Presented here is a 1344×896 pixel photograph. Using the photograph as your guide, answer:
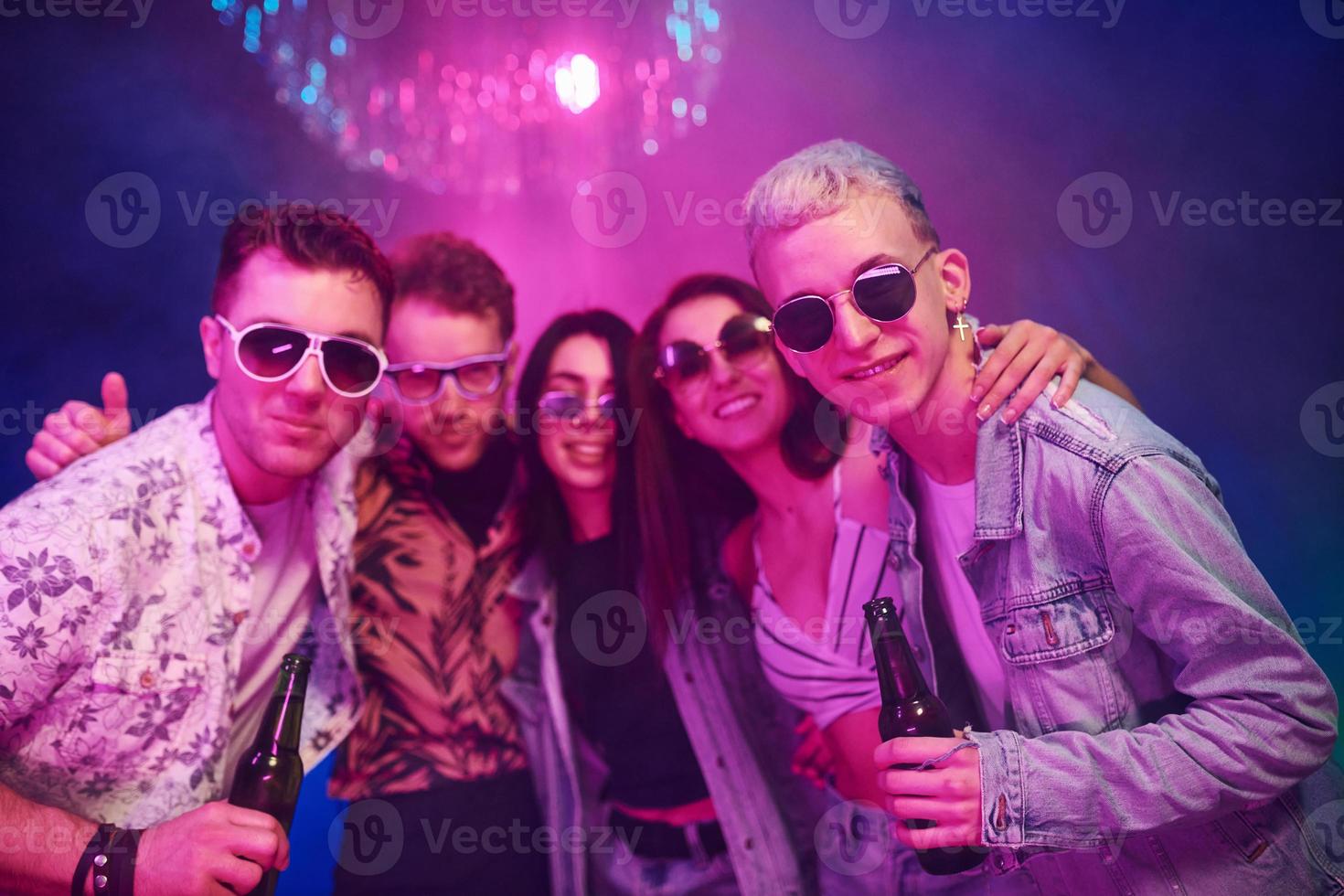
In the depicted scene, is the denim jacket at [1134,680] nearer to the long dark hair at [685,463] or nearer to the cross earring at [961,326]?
the cross earring at [961,326]

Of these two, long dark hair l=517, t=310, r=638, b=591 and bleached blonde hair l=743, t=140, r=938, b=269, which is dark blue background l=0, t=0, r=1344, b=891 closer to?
long dark hair l=517, t=310, r=638, b=591

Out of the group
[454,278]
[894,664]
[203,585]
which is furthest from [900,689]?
[454,278]

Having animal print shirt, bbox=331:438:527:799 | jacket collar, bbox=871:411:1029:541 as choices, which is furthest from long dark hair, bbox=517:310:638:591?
jacket collar, bbox=871:411:1029:541

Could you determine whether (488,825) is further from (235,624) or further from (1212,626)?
(1212,626)

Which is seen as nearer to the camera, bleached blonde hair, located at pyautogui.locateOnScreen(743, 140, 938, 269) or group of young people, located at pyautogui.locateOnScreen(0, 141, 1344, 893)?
group of young people, located at pyautogui.locateOnScreen(0, 141, 1344, 893)

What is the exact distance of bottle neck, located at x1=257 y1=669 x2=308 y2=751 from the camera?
69.9 inches

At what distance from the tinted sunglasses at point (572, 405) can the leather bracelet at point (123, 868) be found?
164cm

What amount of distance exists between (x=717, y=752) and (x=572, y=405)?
1272 millimetres

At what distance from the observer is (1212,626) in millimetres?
1354

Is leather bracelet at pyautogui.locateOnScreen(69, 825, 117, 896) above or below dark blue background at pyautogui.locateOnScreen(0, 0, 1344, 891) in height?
below

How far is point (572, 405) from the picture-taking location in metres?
2.67

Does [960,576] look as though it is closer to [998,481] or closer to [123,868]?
[998,481]

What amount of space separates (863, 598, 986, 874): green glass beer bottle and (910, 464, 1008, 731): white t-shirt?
235 mm

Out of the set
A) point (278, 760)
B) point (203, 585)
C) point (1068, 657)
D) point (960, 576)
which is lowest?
point (278, 760)
